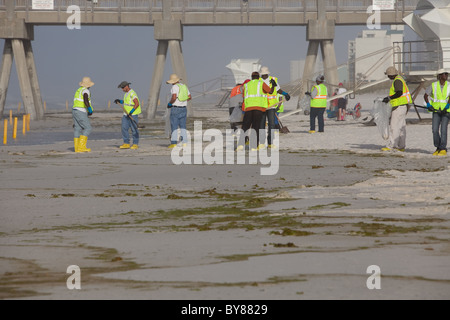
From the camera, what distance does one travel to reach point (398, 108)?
19000 millimetres

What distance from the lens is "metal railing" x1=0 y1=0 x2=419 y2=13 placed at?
4134 centimetres

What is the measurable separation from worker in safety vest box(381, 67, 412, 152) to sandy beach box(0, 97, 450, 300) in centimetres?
188

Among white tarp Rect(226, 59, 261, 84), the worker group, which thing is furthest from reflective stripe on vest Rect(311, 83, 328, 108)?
white tarp Rect(226, 59, 261, 84)

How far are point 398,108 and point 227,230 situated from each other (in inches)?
435

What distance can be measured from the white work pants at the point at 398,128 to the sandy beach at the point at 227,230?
186cm

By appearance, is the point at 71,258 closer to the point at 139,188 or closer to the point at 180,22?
the point at 139,188

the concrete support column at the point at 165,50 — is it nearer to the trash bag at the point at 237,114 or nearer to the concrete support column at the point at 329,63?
the concrete support column at the point at 329,63

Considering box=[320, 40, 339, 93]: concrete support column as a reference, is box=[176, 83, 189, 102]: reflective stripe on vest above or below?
below

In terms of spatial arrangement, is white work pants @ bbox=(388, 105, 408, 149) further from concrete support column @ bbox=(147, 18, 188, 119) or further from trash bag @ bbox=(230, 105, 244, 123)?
concrete support column @ bbox=(147, 18, 188, 119)

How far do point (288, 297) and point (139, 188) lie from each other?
306 inches

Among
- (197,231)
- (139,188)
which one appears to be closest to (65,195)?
(139,188)

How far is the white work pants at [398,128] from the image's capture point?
751 inches

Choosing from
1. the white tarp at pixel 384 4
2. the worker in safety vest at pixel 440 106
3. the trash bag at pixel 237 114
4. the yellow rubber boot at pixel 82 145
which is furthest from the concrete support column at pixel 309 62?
the worker in safety vest at pixel 440 106
